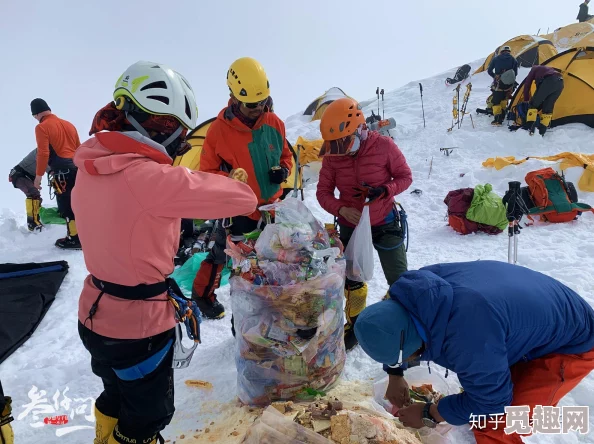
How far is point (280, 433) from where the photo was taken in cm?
178

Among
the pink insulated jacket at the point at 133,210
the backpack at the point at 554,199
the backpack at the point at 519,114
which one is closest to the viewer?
the pink insulated jacket at the point at 133,210

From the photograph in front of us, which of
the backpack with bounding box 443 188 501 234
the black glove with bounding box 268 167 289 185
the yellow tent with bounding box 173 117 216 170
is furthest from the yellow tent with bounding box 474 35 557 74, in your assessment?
the black glove with bounding box 268 167 289 185

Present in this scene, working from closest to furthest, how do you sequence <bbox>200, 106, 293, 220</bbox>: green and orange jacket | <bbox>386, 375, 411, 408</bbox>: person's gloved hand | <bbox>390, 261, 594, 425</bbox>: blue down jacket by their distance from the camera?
1. <bbox>390, 261, 594, 425</bbox>: blue down jacket
2. <bbox>386, 375, 411, 408</bbox>: person's gloved hand
3. <bbox>200, 106, 293, 220</bbox>: green and orange jacket

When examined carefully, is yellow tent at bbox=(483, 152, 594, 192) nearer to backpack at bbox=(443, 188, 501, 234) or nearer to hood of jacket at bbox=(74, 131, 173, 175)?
backpack at bbox=(443, 188, 501, 234)

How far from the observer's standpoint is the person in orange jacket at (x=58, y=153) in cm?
567

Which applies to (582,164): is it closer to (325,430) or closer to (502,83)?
(502,83)

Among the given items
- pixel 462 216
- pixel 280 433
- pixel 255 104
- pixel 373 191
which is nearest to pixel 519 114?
pixel 462 216

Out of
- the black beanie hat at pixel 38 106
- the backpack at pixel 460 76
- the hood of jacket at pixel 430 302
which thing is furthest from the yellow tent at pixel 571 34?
the hood of jacket at pixel 430 302

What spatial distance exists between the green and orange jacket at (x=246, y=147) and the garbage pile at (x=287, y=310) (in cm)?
69

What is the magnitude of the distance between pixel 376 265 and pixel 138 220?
12.5 feet

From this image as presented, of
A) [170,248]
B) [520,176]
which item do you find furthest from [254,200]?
[520,176]

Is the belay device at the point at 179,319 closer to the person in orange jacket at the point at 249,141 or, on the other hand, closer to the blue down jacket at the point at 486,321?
the blue down jacket at the point at 486,321

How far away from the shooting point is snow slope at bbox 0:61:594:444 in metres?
2.67

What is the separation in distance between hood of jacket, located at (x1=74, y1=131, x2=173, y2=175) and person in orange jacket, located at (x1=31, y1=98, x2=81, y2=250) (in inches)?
182
